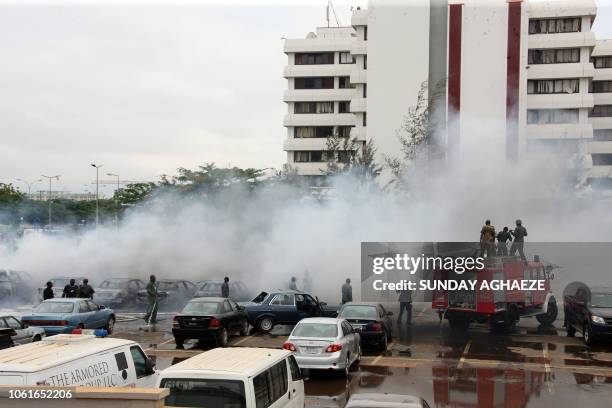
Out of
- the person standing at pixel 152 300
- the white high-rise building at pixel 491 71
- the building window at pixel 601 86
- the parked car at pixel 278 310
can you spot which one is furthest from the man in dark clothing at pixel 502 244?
the building window at pixel 601 86

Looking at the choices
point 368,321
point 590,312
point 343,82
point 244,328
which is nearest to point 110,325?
point 244,328

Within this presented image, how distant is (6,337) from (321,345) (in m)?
6.81

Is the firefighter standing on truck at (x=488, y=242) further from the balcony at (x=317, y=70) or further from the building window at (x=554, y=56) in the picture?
the balcony at (x=317, y=70)

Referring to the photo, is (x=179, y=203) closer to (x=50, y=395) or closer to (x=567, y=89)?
(x=50, y=395)

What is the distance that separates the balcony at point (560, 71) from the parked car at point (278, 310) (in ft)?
129

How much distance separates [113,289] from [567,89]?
41.1 metres

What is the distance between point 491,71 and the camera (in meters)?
52.9

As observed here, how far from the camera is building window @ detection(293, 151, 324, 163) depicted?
210 feet

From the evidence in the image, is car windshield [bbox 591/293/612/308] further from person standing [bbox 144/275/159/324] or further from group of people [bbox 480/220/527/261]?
person standing [bbox 144/275/159/324]

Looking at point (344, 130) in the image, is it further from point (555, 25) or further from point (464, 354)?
point (464, 354)

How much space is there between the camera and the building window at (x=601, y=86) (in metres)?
60.5

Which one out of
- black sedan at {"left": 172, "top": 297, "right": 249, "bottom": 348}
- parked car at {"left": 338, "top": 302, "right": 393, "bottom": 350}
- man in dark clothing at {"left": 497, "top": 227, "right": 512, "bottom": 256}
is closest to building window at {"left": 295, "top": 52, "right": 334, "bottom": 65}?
man in dark clothing at {"left": 497, "top": 227, "right": 512, "bottom": 256}

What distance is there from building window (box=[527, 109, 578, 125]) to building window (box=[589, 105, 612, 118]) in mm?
6375

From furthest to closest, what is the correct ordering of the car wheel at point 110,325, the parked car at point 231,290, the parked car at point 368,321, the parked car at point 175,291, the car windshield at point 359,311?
the parked car at point 175,291 < the parked car at point 231,290 < the car wheel at point 110,325 < the car windshield at point 359,311 < the parked car at point 368,321
